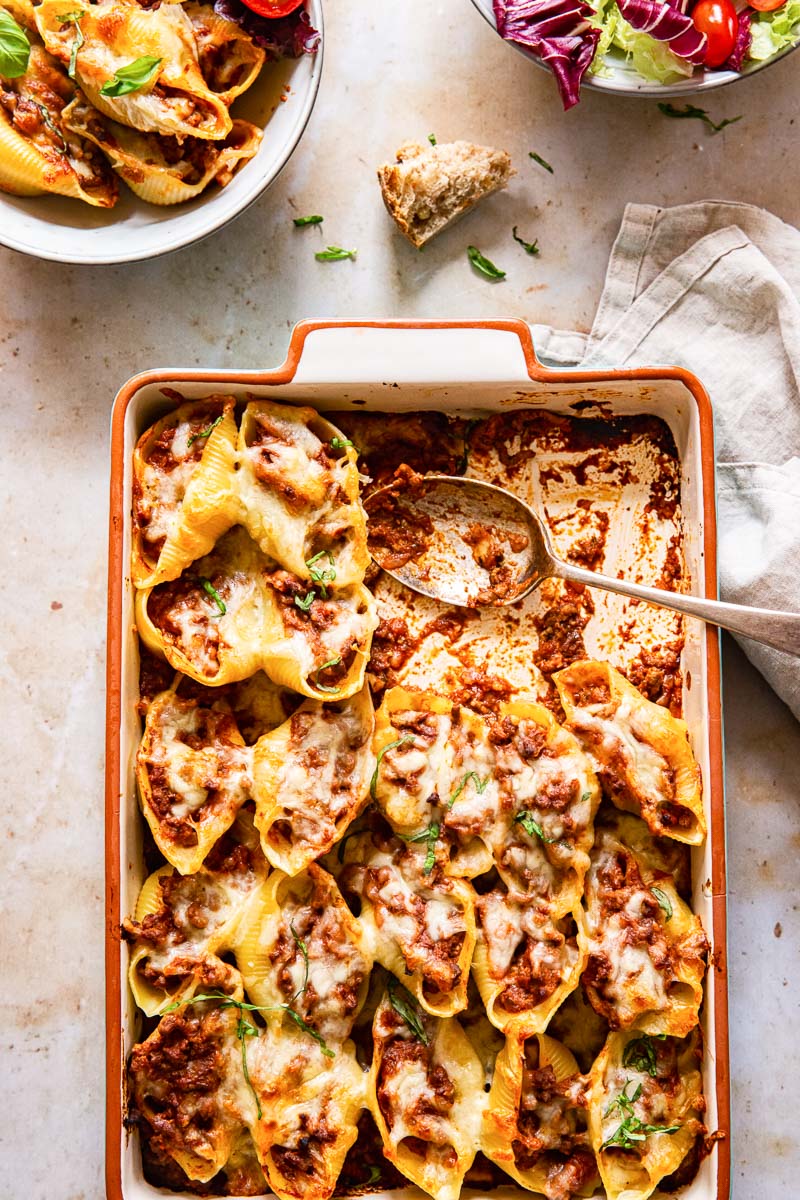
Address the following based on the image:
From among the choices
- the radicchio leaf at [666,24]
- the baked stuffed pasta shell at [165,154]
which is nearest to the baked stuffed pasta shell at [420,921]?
the baked stuffed pasta shell at [165,154]

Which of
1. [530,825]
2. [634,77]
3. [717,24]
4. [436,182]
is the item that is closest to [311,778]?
[530,825]

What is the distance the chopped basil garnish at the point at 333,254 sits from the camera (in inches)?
118

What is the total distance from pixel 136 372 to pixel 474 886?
1.71m

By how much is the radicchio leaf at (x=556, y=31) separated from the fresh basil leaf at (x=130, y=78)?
93cm

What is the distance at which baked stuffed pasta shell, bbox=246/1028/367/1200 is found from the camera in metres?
2.56

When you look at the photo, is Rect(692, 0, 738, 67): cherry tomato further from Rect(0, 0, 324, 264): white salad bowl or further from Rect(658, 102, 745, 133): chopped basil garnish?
Rect(0, 0, 324, 264): white salad bowl

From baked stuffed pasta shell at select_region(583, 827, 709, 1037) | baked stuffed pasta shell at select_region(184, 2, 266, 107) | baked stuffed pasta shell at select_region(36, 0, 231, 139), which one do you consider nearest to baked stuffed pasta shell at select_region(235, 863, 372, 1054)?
baked stuffed pasta shell at select_region(583, 827, 709, 1037)

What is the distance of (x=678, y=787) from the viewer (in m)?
2.64

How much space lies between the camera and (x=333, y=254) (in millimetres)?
3000

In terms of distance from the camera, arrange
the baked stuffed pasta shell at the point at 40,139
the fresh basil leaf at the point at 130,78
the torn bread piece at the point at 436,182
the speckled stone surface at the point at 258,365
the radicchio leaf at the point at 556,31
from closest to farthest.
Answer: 1. the fresh basil leaf at the point at 130,78
2. the baked stuffed pasta shell at the point at 40,139
3. the radicchio leaf at the point at 556,31
4. the torn bread piece at the point at 436,182
5. the speckled stone surface at the point at 258,365

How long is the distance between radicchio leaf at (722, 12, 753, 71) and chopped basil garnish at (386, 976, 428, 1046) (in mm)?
2549

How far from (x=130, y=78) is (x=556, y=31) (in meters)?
1.10

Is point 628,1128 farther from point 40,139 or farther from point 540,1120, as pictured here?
point 40,139

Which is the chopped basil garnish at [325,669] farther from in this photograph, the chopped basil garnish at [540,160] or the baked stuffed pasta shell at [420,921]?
the chopped basil garnish at [540,160]
